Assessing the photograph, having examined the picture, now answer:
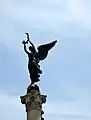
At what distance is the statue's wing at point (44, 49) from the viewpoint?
99.0 ft

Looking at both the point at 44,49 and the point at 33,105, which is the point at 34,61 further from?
the point at 33,105

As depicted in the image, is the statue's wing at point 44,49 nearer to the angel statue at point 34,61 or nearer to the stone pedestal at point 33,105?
the angel statue at point 34,61

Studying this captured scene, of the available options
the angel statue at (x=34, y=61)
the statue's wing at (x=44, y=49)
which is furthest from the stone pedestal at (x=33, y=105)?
the statue's wing at (x=44, y=49)

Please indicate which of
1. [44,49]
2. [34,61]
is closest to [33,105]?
[34,61]

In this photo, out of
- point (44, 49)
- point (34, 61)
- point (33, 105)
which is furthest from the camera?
point (44, 49)

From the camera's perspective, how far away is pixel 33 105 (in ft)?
87.6

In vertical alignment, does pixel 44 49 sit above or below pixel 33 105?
above

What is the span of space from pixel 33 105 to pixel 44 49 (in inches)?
216

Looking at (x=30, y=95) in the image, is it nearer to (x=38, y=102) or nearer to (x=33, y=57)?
(x=38, y=102)

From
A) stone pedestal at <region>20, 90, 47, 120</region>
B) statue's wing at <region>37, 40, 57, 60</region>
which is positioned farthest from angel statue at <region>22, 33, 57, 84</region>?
stone pedestal at <region>20, 90, 47, 120</region>

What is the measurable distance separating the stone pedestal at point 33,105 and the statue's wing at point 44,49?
3719 mm

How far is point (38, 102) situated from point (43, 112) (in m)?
0.98

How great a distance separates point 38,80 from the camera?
2855cm

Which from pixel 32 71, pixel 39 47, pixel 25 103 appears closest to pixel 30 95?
pixel 25 103
